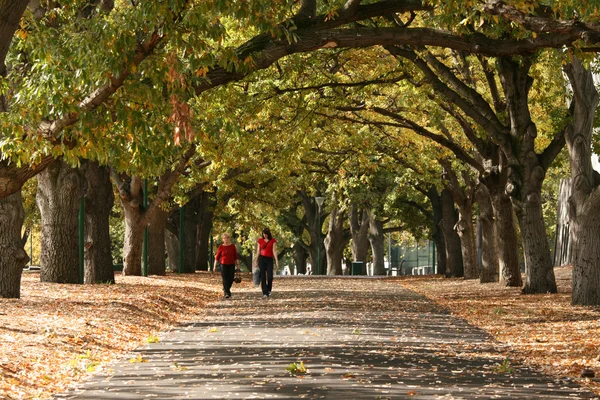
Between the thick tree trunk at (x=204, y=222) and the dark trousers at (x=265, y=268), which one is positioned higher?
the thick tree trunk at (x=204, y=222)

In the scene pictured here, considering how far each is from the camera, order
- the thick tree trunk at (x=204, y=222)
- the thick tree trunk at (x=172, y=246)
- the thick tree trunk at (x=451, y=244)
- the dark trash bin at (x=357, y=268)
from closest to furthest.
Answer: the thick tree trunk at (x=451, y=244)
the thick tree trunk at (x=204, y=222)
the thick tree trunk at (x=172, y=246)
the dark trash bin at (x=357, y=268)

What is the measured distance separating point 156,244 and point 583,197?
73.9ft

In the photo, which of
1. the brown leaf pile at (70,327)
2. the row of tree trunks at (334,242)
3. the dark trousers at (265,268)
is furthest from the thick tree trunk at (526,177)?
the row of tree trunks at (334,242)

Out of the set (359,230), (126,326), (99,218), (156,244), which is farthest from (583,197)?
Answer: (359,230)

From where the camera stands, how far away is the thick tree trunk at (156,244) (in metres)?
40.8

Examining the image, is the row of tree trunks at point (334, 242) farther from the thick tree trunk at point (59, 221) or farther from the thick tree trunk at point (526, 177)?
the thick tree trunk at point (59, 221)

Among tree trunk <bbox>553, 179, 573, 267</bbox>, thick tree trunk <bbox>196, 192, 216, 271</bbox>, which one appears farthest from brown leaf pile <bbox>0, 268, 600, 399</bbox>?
tree trunk <bbox>553, 179, 573, 267</bbox>

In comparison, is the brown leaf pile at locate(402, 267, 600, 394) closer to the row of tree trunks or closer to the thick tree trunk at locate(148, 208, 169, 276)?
the thick tree trunk at locate(148, 208, 169, 276)

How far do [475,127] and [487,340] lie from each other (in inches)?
624

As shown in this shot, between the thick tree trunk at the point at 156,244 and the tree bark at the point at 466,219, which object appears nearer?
the tree bark at the point at 466,219

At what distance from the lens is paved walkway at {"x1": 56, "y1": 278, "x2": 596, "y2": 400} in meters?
9.91

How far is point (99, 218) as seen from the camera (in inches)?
1182

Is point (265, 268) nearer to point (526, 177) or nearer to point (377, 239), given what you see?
point (526, 177)

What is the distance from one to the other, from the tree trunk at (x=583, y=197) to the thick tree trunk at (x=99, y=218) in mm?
12957
